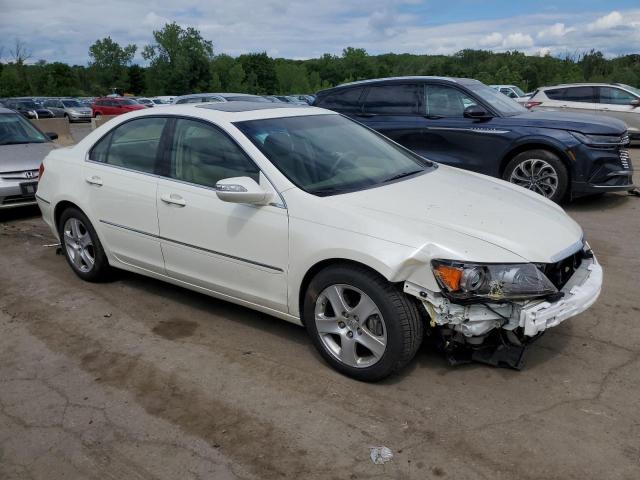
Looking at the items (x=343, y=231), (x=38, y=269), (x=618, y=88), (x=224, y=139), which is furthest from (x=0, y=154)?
(x=618, y=88)

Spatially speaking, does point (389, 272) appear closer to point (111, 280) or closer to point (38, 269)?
point (111, 280)

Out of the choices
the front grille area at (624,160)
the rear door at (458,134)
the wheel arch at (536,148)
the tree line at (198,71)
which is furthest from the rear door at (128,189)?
the tree line at (198,71)

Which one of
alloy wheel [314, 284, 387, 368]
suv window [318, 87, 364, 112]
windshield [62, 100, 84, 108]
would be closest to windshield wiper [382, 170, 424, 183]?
alloy wheel [314, 284, 387, 368]

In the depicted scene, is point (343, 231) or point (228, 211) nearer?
point (343, 231)

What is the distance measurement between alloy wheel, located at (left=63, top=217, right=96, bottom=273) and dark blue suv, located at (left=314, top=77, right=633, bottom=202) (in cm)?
465

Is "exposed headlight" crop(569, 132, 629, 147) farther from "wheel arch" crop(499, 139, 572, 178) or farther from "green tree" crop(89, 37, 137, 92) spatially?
"green tree" crop(89, 37, 137, 92)

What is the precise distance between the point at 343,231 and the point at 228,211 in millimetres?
913

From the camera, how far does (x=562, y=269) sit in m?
3.50

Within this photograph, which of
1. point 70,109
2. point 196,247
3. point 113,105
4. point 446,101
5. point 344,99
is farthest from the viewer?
point 70,109

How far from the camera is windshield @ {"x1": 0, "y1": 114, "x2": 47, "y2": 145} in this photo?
28.6 feet

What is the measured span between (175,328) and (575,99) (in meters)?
13.3

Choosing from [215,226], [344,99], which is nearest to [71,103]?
[344,99]

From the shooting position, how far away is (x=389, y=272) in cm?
313

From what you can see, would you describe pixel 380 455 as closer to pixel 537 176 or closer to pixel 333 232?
pixel 333 232
